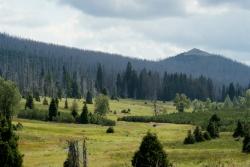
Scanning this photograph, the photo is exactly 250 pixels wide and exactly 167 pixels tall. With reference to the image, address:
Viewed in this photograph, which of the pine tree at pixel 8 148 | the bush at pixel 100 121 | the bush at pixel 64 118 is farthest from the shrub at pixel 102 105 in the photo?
the pine tree at pixel 8 148

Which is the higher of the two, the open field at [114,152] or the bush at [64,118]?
the bush at [64,118]

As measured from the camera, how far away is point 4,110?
112125 mm

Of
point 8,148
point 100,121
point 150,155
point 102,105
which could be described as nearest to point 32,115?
point 100,121

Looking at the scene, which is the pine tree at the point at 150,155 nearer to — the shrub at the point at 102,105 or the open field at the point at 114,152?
the open field at the point at 114,152

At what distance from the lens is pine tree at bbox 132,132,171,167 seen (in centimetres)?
4278

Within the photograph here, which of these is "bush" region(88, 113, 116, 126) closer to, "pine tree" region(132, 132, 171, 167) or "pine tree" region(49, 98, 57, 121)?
"pine tree" region(49, 98, 57, 121)

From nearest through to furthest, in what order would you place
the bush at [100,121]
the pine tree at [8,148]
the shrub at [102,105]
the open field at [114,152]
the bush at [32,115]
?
the pine tree at [8,148] < the open field at [114,152] < the bush at [100,121] < the bush at [32,115] < the shrub at [102,105]

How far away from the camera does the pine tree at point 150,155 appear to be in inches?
1684

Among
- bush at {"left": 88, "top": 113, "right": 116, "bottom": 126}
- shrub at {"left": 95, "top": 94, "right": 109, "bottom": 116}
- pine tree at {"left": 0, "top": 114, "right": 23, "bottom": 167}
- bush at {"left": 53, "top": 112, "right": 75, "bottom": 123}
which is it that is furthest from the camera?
shrub at {"left": 95, "top": 94, "right": 109, "bottom": 116}

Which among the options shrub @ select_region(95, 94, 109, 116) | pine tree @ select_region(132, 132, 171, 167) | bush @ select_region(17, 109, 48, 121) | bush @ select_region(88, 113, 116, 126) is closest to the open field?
pine tree @ select_region(132, 132, 171, 167)

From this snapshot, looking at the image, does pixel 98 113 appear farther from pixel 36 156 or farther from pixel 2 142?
pixel 2 142

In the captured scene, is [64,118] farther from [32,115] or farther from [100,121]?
[32,115]

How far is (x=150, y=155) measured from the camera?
43406 millimetres

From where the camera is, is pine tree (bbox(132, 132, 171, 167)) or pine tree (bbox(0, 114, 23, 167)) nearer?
pine tree (bbox(132, 132, 171, 167))
